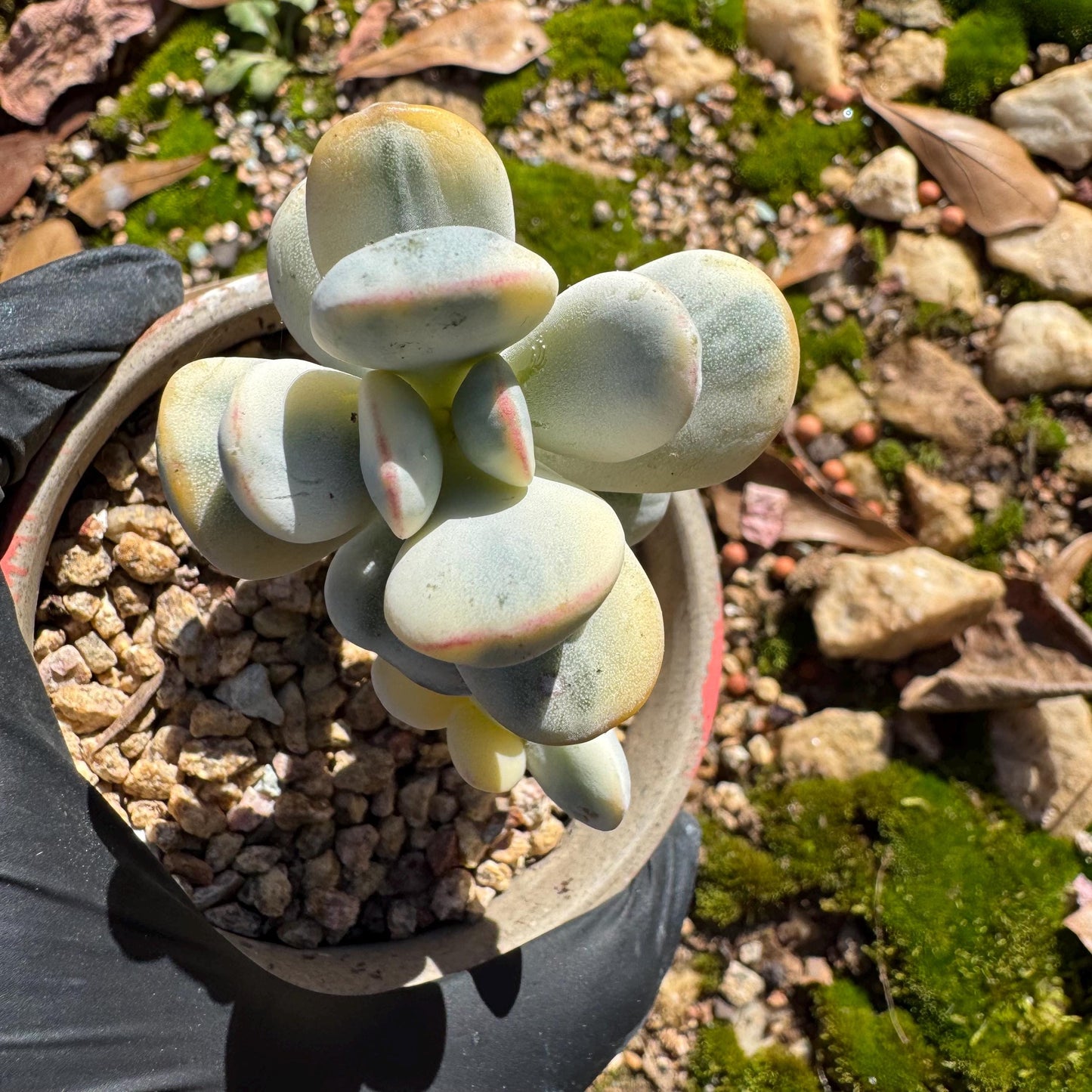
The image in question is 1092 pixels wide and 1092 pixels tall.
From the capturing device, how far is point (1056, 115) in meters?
1.60

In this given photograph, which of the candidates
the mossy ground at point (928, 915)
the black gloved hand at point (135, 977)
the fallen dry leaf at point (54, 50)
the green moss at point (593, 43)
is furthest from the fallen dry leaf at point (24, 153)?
the mossy ground at point (928, 915)

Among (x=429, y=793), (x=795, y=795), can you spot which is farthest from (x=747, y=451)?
(x=795, y=795)

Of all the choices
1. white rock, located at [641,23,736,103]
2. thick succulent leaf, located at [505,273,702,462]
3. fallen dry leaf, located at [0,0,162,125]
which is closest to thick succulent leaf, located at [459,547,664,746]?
thick succulent leaf, located at [505,273,702,462]

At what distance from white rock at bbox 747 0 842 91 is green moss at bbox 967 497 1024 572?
83cm

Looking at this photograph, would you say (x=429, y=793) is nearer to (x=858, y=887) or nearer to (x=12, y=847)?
(x=12, y=847)

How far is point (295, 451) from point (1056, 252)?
1.53 metres

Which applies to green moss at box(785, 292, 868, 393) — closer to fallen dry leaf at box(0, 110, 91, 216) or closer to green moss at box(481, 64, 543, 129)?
green moss at box(481, 64, 543, 129)

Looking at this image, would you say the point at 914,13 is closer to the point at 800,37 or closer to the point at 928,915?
the point at 800,37

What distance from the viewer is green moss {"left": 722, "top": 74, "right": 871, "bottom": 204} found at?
63.0 inches

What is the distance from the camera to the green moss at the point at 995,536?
150cm

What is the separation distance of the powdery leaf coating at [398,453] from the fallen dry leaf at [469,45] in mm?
1196

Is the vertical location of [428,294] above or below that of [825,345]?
above

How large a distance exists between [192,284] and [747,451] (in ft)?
3.67

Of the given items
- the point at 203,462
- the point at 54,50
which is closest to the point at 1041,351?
the point at 203,462
